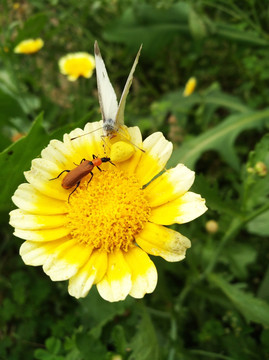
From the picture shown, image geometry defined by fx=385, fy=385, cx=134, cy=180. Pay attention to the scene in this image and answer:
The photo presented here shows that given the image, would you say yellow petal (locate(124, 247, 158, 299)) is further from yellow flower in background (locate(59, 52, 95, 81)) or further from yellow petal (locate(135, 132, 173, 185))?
yellow flower in background (locate(59, 52, 95, 81))

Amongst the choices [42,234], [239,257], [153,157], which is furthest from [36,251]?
[239,257]

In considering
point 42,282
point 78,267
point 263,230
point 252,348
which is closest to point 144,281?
point 78,267

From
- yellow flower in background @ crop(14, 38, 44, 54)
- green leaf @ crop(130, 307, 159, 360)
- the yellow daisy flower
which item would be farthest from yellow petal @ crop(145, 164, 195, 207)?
yellow flower in background @ crop(14, 38, 44, 54)

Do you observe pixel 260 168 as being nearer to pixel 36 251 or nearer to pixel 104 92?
pixel 104 92

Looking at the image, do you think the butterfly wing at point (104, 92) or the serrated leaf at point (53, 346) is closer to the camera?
the butterfly wing at point (104, 92)

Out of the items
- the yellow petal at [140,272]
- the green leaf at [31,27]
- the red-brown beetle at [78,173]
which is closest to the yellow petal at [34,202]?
the red-brown beetle at [78,173]

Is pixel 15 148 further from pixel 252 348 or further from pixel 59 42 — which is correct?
pixel 59 42

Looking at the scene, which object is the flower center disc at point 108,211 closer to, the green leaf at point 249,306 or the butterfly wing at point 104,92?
the butterfly wing at point 104,92
